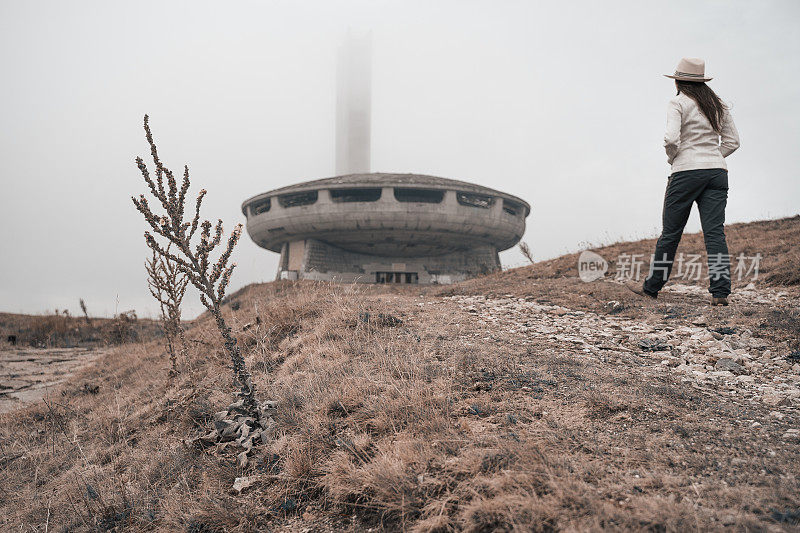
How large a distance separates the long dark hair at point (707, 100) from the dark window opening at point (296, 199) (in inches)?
714

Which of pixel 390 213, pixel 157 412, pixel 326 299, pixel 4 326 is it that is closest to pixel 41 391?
pixel 157 412

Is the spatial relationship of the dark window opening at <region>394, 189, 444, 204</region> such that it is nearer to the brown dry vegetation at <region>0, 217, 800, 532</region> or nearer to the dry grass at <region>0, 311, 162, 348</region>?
the dry grass at <region>0, 311, 162, 348</region>

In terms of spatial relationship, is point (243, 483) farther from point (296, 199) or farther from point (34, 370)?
point (296, 199)

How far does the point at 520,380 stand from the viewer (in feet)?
10.4

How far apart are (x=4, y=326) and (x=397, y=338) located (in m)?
19.6

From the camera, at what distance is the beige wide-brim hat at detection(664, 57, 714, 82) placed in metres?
4.99

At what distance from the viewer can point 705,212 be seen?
5090 mm

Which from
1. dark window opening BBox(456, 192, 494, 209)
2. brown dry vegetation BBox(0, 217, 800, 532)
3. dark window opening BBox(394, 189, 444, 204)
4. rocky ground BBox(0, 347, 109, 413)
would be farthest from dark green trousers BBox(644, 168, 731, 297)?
dark window opening BBox(394, 189, 444, 204)

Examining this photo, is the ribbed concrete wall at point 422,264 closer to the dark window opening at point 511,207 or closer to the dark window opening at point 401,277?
the dark window opening at point 401,277

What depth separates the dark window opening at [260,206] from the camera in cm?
2305

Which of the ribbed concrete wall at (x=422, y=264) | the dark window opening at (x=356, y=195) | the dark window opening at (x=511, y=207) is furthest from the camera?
the ribbed concrete wall at (x=422, y=264)

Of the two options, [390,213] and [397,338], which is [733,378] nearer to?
[397,338]

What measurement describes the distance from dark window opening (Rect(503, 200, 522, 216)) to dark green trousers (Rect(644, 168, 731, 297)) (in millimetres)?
17318

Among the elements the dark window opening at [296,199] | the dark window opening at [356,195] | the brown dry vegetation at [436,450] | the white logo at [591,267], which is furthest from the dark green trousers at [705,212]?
the dark window opening at [296,199]
